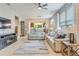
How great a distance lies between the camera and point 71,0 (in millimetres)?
1891

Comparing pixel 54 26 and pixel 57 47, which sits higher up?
pixel 54 26

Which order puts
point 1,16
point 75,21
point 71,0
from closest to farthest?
point 71,0 → point 75,21 → point 1,16

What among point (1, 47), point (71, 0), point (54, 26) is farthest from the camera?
point (54, 26)

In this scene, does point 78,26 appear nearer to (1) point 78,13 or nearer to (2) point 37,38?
(1) point 78,13

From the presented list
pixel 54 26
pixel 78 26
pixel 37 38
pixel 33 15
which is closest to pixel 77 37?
pixel 78 26

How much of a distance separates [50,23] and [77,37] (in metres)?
3.57

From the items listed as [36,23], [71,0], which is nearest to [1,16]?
[36,23]

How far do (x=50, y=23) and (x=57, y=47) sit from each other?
117 inches

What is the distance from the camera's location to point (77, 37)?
14.5ft

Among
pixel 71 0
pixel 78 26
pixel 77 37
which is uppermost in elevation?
pixel 71 0

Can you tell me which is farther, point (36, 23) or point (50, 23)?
point (36, 23)

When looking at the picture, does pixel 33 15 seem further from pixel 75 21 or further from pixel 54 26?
pixel 75 21

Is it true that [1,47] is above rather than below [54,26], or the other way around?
below

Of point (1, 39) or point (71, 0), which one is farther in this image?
point (1, 39)
